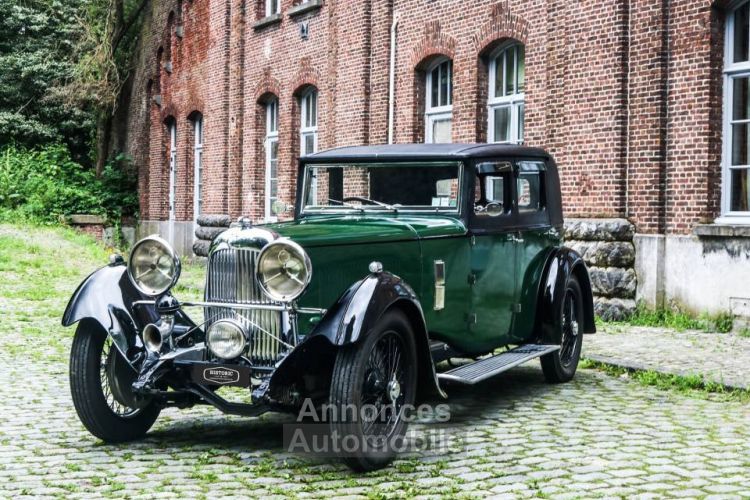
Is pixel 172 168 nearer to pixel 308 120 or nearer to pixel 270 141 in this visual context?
pixel 270 141

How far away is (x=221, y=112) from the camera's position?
23.6m

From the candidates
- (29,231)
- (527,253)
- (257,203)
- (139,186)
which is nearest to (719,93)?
(527,253)

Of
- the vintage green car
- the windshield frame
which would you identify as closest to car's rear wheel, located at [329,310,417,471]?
the vintage green car

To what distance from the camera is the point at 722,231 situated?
1156 cm

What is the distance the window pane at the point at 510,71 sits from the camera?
15.1m

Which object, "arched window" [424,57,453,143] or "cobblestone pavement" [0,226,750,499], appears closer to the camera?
"cobblestone pavement" [0,226,750,499]

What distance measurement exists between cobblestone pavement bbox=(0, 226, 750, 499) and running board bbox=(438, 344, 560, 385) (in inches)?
13.2

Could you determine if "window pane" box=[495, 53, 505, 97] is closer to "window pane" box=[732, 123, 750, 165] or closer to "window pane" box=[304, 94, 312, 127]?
"window pane" box=[732, 123, 750, 165]

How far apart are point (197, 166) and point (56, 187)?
4.73 metres

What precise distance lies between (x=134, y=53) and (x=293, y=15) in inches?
404

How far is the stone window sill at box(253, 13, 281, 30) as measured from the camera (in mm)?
21192

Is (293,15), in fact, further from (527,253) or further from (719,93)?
(527,253)

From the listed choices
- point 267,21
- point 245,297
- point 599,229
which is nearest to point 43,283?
point 267,21

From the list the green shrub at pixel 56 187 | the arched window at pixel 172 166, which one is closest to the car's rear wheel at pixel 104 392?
the green shrub at pixel 56 187
